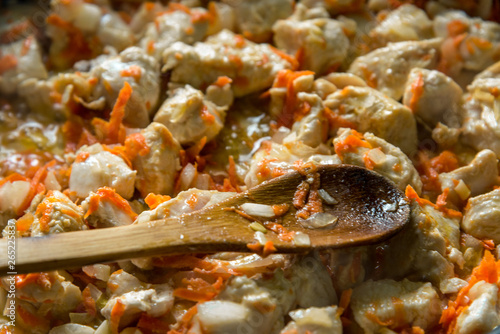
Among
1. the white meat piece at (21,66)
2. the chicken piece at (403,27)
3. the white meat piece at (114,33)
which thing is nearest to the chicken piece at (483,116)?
the chicken piece at (403,27)

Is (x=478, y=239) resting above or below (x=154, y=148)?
below

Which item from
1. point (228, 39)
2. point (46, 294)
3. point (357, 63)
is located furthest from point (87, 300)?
point (357, 63)

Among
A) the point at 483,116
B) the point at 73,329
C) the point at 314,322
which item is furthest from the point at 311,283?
the point at 483,116

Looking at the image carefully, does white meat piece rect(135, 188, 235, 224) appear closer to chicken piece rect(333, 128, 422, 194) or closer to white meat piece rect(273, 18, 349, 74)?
chicken piece rect(333, 128, 422, 194)

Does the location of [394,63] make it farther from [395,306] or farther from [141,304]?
[141,304]

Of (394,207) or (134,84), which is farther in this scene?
(134,84)

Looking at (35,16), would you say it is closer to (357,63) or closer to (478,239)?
(357,63)
